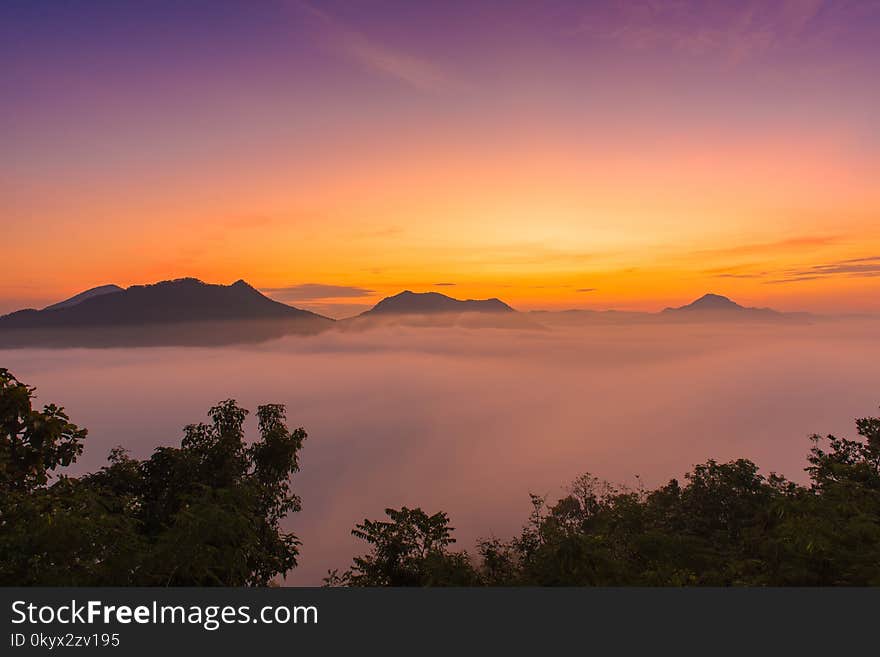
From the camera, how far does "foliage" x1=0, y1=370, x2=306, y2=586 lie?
26.0 ft

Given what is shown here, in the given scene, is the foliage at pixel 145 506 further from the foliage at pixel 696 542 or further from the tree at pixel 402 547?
the foliage at pixel 696 542

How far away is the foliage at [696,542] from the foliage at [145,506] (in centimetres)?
400

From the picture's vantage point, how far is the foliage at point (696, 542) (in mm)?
9609

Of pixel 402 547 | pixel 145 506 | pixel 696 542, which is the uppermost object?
pixel 145 506

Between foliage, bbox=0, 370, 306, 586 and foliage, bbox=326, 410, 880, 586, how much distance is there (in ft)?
13.1

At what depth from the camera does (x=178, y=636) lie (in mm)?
5816

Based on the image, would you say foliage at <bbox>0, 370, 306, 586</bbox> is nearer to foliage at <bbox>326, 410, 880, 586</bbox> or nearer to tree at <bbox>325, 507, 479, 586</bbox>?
tree at <bbox>325, 507, 479, 586</bbox>

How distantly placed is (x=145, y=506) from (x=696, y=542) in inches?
683

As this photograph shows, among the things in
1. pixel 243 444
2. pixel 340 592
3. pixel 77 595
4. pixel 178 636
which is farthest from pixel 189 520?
pixel 243 444

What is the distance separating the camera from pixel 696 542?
46.5ft

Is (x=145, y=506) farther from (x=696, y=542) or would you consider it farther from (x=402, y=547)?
(x=696, y=542)

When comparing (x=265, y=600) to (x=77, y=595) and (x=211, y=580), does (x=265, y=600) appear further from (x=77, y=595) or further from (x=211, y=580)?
(x=211, y=580)

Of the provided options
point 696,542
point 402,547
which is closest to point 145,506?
point 402,547

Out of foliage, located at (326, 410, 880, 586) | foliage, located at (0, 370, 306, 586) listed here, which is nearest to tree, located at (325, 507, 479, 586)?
foliage, located at (326, 410, 880, 586)
